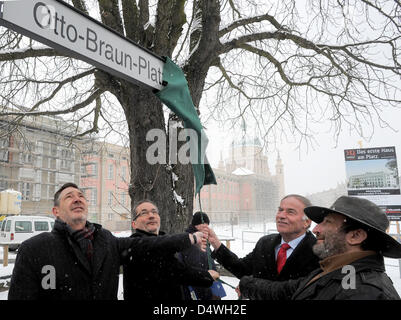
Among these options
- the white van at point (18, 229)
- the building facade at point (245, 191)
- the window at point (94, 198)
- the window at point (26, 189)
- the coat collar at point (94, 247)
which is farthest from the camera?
the building facade at point (245, 191)

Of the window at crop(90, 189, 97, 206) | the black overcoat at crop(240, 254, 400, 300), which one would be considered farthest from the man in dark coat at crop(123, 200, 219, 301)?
the window at crop(90, 189, 97, 206)

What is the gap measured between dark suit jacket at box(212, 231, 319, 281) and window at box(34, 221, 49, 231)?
18.3 meters

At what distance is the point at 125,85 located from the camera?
406 centimetres

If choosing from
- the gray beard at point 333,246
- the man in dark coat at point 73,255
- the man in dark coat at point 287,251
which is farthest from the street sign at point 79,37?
the gray beard at point 333,246

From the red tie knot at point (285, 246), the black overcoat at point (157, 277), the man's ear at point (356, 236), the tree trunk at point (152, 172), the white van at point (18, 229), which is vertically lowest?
the white van at point (18, 229)

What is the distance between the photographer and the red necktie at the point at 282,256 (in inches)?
96.4

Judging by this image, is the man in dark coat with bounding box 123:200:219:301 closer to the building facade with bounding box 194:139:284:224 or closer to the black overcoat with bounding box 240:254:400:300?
the black overcoat with bounding box 240:254:400:300

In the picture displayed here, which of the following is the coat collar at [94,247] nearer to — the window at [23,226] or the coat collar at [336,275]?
the coat collar at [336,275]

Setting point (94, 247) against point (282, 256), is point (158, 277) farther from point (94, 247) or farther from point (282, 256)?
point (282, 256)

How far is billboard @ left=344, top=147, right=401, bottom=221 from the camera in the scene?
756 cm

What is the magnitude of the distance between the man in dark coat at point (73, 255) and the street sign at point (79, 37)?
998 millimetres

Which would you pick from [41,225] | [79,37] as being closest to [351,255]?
[79,37]

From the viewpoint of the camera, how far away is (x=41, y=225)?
18.5 metres
